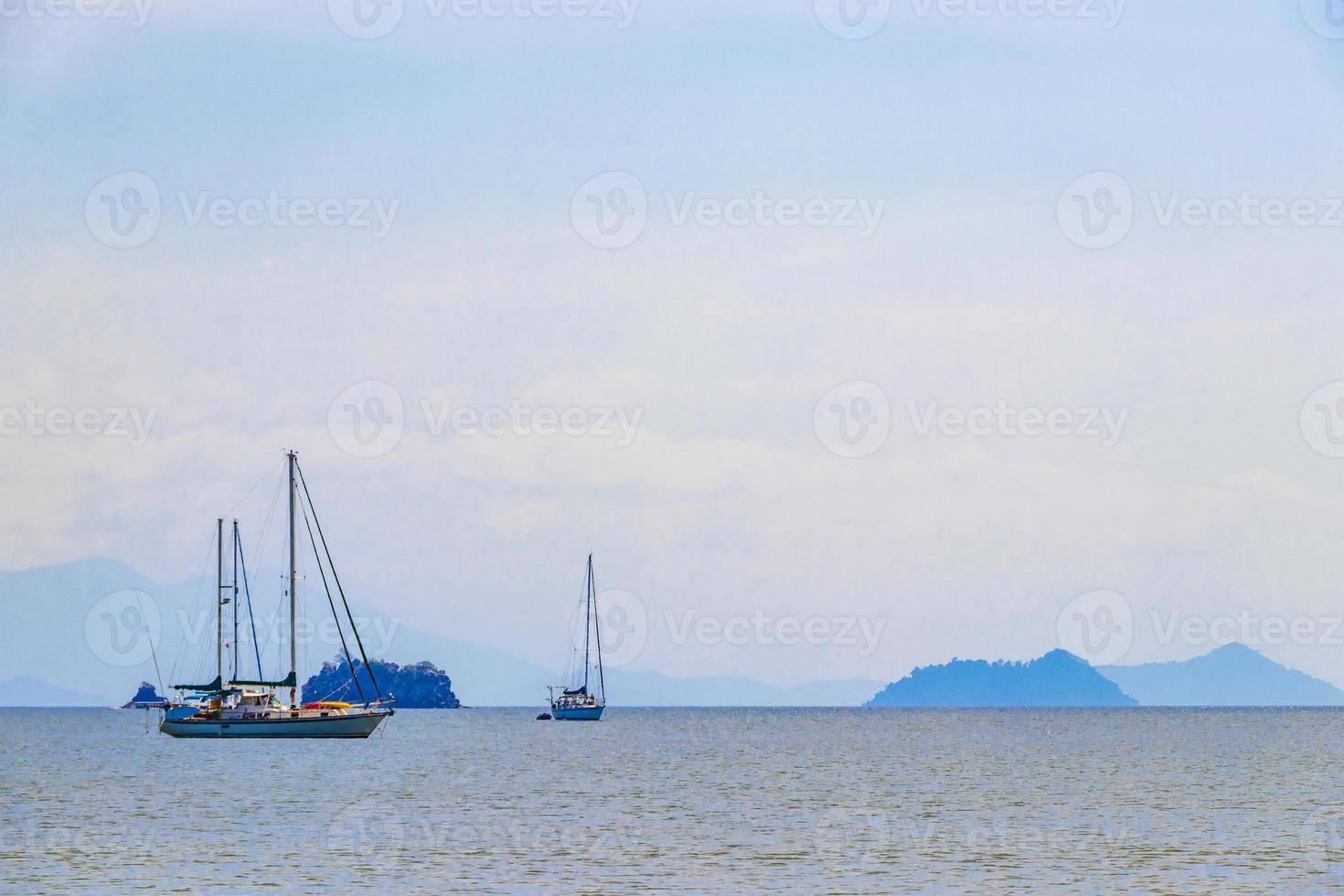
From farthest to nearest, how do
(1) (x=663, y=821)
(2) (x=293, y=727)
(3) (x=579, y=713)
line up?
1. (3) (x=579, y=713)
2. (2) (x=293, y=727)
3. (1) (x=663, y=821)

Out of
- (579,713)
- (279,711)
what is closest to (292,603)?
(279,711)

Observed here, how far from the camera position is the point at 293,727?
102375 millimetres

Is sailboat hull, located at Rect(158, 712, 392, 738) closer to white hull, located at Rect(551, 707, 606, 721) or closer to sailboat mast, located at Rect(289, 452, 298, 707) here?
sailboat mast, located at Rect(289, 452, 298, 707)

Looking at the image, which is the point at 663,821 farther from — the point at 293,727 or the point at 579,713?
the point at 579,713

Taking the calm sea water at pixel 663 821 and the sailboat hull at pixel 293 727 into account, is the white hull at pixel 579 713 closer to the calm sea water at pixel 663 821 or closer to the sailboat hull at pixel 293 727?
the calm sea water at pixel 663 821

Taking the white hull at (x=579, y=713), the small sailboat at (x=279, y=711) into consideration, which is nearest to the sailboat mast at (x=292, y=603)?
the small sailboat at (x=279, y=711)

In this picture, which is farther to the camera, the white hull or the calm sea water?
the white hull

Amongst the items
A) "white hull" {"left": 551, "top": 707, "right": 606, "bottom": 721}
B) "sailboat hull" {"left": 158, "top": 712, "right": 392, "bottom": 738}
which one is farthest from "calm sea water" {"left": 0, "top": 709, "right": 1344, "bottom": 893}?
"white hull" {"left": 551, "top": 707, "right": 606, "bottom": 721}

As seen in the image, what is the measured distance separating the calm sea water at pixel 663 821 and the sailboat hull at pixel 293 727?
1389 millimetres

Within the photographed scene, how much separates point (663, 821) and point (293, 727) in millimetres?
52627

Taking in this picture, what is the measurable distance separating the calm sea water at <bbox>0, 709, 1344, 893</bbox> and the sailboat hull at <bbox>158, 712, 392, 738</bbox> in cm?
139

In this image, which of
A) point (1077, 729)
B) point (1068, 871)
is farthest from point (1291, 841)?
point (1077, 729)

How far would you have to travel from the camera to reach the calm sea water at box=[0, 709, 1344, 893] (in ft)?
134

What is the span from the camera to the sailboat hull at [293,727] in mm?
102000
